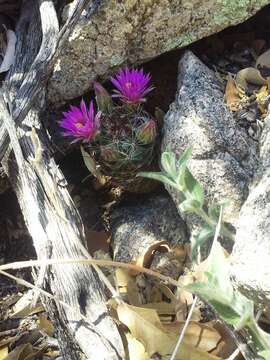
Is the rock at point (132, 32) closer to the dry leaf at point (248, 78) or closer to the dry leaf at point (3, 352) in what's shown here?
the dry leaf at point (248, 78)

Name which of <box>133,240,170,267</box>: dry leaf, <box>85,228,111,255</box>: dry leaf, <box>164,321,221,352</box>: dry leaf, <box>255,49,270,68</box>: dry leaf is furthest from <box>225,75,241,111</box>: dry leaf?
<box>164,321,221,352</box>: dry leaf

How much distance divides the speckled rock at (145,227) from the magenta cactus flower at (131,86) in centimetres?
33

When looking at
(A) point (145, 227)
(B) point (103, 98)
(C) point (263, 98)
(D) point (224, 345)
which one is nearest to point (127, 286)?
(A) point (145, 227)

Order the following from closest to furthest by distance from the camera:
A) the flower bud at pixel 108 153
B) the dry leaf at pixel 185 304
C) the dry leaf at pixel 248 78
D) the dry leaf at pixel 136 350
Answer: the dry leaf at pixel 136 350 → the dry leaf at pixel 185 304 → the flower bud at pixel 108 153 → the dry leaf at pixel 248 78

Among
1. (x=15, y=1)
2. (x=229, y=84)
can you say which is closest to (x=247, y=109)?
(x=229, y=84)

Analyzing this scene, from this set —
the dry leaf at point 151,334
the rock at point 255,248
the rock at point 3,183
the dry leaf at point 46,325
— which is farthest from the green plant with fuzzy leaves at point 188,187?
the rock at point 3,183

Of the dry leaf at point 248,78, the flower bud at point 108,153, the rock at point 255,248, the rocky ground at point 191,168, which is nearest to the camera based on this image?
the rock at point 255,248

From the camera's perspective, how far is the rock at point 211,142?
5.72 ft

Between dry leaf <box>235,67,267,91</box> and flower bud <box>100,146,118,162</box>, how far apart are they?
0.45 m

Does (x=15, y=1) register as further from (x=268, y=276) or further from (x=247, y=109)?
(x=268, y=276)

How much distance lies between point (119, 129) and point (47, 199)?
348mm

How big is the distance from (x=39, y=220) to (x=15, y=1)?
957 mm

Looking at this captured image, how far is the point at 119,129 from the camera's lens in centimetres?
194

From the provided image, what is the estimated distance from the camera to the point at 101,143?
192 cm
